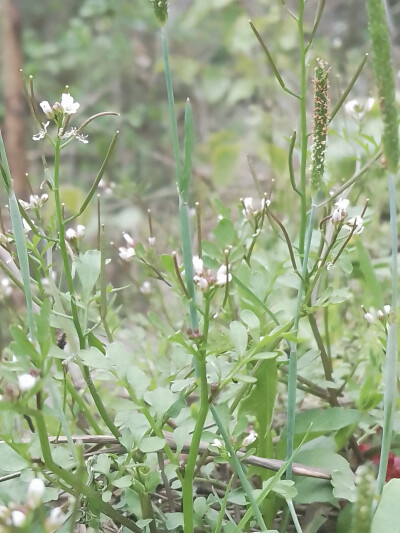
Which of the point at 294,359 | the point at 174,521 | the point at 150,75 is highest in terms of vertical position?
the point at 150,75

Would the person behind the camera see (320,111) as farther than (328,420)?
No

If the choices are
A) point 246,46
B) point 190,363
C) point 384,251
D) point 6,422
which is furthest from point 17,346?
point 246,46

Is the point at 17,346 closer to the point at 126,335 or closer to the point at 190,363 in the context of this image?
the point at 190,363

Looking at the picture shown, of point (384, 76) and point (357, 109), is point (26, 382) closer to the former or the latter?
point (384, 76)

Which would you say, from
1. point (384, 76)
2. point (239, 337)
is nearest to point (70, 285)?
point (239, 337)

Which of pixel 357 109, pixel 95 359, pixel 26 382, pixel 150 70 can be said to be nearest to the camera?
pixel 26 382

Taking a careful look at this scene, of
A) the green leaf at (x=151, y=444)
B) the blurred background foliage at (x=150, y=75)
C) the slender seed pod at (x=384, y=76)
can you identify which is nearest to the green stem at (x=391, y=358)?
the slender seed pod at (x=384, y=76)
